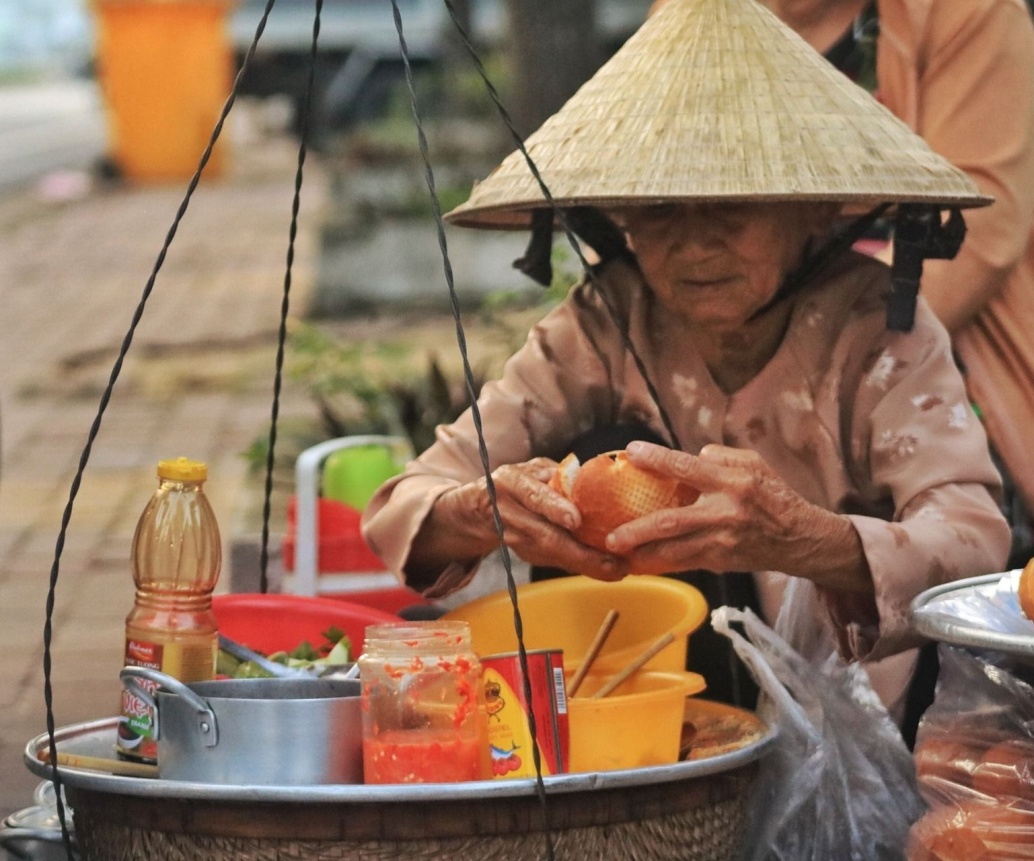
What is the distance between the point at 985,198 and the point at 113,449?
4165mm

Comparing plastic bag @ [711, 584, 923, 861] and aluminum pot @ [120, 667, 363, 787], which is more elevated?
aluminum pot @ [120, 667, 363, 787]

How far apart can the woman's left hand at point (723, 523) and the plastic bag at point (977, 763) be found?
0.25 m

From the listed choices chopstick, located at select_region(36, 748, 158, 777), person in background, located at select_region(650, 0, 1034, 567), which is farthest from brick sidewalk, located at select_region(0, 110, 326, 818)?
person in background, located at select_region(650, 0, 1034, 567)

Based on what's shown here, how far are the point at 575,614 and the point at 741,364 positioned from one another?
45 cm

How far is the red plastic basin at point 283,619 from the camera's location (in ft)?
8.65

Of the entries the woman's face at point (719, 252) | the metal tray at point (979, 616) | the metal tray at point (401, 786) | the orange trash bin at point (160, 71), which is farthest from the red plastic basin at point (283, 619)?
the orange trash bin at point (160, 71)

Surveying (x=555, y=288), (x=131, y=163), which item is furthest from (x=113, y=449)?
(x=131, y=163)

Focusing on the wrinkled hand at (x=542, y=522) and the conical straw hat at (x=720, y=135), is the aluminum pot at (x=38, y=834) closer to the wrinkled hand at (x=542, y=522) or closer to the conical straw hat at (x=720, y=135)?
the wrinkled hand at (x=542, y=522)

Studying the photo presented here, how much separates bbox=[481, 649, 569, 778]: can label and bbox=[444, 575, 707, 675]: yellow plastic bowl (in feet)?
1.32

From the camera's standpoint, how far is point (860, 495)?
2.47 m

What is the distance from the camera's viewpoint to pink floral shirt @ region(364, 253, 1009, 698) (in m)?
2.28

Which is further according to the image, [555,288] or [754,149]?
[555,288]

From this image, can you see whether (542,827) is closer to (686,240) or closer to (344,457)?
(686,240)

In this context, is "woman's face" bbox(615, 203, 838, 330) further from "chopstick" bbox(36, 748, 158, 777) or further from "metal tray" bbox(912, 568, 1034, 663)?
"chopstick" bbox(36, 748, 158, 777)
